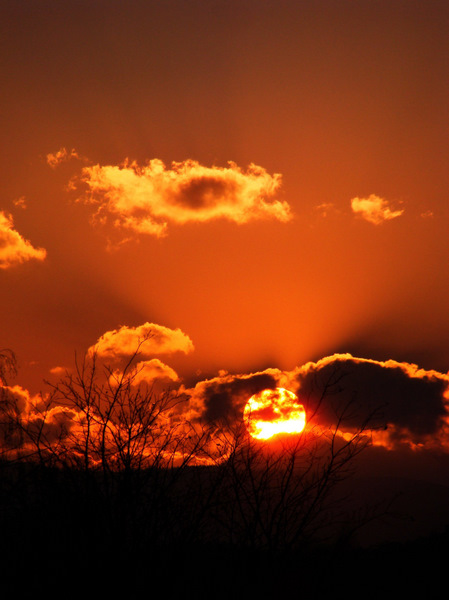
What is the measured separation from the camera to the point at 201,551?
35.4 ft

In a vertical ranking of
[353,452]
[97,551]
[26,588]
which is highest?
[353,452]

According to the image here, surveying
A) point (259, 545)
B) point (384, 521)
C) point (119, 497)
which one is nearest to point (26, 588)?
point (119, 497)

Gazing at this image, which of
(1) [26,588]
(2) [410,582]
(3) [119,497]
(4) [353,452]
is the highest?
(4) [353,452]

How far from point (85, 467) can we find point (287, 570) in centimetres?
430

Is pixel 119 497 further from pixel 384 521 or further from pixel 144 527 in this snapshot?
pixel 384 521

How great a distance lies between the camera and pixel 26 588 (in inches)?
379

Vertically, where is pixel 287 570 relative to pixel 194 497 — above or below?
below

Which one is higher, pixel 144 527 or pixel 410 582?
pixel 144 527

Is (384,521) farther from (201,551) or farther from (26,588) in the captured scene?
(26,588)

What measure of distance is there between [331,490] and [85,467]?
4.76 meters

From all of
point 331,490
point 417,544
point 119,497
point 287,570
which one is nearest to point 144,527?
point 119,497

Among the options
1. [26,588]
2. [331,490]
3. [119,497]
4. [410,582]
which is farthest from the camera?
[410,582]

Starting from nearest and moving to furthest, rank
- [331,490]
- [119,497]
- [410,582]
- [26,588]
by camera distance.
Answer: [26,588] → [119,497] → [331,490] → [410,582]

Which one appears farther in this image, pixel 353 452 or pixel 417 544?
pixel 417 544
